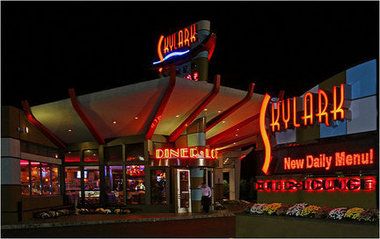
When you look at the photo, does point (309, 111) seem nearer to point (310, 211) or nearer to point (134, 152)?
point (310, 211)

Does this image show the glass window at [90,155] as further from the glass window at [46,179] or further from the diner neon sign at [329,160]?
the diner neon sign at [329,160]

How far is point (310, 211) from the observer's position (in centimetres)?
1314

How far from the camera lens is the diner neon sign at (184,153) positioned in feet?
88.9

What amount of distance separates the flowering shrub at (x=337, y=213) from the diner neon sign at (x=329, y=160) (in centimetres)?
103

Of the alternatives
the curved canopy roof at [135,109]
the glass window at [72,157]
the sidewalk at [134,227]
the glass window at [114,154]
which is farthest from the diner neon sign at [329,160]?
the glass window at [72,157]

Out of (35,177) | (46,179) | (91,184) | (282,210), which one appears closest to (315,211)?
(282,210)

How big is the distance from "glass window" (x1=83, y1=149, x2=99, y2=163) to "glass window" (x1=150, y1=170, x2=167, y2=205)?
432 cm

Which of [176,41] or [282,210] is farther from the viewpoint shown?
[176,41]

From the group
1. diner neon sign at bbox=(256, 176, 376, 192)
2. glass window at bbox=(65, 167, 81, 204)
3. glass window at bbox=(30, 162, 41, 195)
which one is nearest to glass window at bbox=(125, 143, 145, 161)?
glass window at bbox=(65, 167, 81, 204)

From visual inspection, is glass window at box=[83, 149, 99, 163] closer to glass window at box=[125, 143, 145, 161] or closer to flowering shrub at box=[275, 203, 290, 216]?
glass window at box=[125, 143, 145, 161]

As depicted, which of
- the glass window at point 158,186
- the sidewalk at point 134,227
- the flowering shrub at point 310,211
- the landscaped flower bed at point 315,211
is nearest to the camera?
the landscaped flower bed at point 315,211

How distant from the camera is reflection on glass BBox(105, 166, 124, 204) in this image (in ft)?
98.6

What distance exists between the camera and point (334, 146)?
12898mm

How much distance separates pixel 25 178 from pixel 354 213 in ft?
57.4
